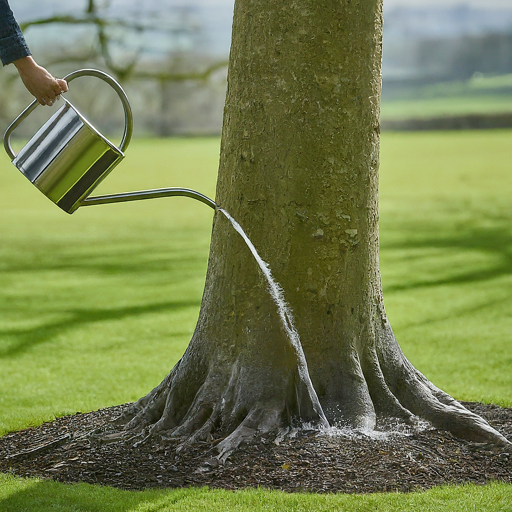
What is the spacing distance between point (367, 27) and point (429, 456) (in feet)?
6.72

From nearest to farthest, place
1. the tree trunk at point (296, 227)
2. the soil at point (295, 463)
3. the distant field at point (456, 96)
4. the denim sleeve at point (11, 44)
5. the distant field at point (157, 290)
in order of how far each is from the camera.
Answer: the denim sleeve at point (11, 44) → the soil at point (295, 463) → the tree trunk at point (296, 227) → the distant field at point (157, 290) → the distant field at point (456, 96)

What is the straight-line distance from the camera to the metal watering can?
9.43ft

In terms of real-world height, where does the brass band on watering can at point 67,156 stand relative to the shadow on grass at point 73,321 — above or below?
above

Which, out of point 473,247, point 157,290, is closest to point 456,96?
point 473,247

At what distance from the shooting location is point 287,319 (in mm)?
3367

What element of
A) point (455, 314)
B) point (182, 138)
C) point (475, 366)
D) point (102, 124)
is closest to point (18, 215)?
point (102, 124)

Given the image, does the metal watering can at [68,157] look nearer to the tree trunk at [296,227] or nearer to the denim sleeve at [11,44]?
the denim sleeve at [11,44]

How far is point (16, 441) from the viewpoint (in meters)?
3.78

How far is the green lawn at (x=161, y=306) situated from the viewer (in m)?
2.91

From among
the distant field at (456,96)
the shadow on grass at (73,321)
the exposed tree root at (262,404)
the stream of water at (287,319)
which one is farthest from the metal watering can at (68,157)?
the distant field at (456,96)

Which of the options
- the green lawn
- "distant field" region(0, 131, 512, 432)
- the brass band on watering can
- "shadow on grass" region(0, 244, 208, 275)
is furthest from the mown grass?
"shadow on grass" region(0, 244, 208, 275)

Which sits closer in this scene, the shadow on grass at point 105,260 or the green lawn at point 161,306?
the green lawn at point 161,306

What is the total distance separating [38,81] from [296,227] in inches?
52.2

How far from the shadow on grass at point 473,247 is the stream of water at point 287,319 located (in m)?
5.19
